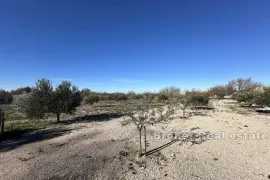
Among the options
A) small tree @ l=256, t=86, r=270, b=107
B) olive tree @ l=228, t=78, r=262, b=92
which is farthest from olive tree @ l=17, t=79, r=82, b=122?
olive tree @ l=228, t=78, r=262, b=92

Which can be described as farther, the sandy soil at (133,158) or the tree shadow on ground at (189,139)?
the tree shadow on ground at (189,139)

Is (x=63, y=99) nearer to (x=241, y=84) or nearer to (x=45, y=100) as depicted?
(x=45, y=100)

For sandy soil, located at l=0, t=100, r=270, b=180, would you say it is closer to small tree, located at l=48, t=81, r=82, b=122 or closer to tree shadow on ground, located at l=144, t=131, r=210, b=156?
tree shadow on ground, located at l=144, t=131, r=210, b=156

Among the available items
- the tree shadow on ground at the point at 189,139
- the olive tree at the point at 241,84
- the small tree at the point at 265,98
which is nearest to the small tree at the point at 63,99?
the tree shadow on ground at the point at 189,139

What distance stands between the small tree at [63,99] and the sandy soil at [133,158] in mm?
8044

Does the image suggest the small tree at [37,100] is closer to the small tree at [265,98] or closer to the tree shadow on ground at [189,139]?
the tree shadow on ground at [189,139]

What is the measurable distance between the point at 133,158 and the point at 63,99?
1500 centimetres

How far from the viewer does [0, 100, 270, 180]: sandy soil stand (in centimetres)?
743

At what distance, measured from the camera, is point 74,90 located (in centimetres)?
2320

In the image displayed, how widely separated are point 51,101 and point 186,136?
15287 millimetres

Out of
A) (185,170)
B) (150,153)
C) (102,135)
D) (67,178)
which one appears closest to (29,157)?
(67,178)

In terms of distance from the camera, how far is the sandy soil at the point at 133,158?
293 inches

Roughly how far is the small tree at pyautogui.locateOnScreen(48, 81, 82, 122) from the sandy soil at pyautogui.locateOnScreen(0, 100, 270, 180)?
26.4 feet

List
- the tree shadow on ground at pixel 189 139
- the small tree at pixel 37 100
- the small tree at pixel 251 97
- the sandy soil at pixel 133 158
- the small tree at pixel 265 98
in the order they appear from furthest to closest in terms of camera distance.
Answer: the small tree at pixel 251 97 < the small tree at pixel 265 98 < the small tree at pixel 37 100 < the tree shadow on ground at pixel 189 139 < the sandy soil at pixel 133 158
